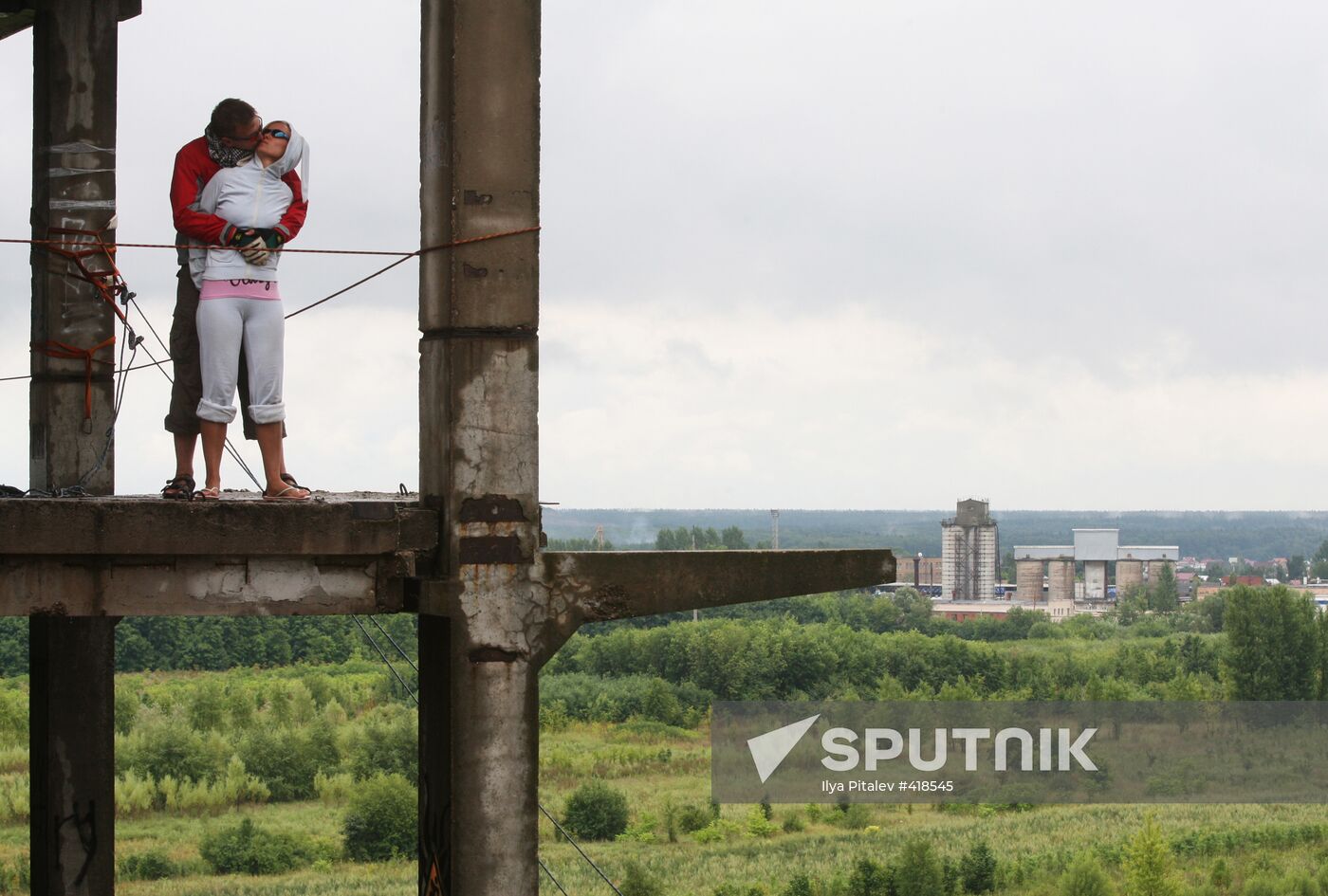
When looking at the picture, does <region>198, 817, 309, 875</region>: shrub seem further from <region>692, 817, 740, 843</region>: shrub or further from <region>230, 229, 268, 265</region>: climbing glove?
<region>230, 229, 268, 265</region>: climbing glove

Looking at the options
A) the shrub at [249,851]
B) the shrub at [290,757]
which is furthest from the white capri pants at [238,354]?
the shrub at [290,757]

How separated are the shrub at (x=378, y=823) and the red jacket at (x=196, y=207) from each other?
65.2m

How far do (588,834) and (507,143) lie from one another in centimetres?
6910

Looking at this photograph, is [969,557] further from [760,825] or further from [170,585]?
[170,585]

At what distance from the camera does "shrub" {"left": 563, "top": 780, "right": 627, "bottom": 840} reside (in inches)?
2869

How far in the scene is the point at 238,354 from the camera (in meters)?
6.77

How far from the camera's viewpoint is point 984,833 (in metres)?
78.5

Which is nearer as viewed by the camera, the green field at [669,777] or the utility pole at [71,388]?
the utility pole at [71,388]

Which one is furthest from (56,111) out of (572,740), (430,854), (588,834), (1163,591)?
(1163,591)

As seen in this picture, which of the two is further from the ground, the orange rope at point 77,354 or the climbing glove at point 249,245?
the climbing glove at point 249,245

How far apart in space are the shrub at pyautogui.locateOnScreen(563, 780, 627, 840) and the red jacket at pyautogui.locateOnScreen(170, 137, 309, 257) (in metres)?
67.5

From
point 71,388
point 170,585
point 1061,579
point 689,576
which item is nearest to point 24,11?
point 71,388

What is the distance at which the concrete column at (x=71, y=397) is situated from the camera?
8.40 meters

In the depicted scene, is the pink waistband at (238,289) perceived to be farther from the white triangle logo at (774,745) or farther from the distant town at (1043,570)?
the distant town at (1043,570)
